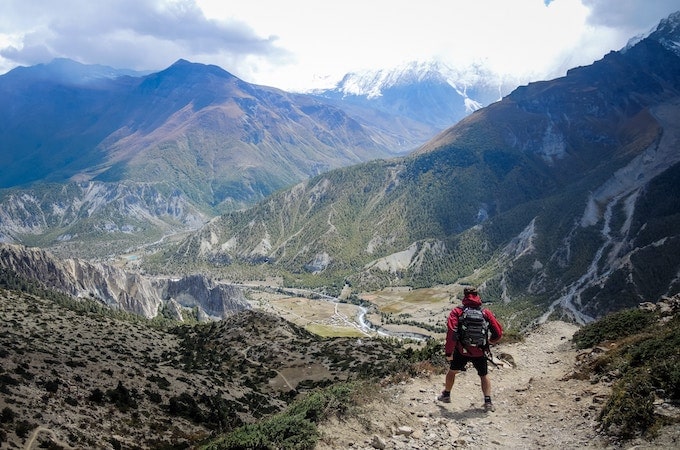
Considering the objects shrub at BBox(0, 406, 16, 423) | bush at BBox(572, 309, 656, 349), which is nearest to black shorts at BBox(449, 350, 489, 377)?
bush at BBox(572, 309, 656, 349)

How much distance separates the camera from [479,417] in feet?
69.8

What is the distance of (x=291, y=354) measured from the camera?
90.0 meters

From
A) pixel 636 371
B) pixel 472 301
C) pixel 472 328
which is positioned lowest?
pixel 636 371

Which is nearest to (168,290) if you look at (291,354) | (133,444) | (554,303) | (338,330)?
(338,330)

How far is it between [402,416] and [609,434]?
7.55 metres

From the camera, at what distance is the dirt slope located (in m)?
18.4

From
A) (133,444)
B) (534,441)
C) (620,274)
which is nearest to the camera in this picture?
(534,441)

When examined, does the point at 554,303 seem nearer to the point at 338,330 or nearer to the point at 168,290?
the point at 338,330

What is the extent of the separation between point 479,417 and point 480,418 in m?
0.11

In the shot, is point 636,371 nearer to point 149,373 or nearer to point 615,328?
point 615,328

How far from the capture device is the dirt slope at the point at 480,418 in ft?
60.5

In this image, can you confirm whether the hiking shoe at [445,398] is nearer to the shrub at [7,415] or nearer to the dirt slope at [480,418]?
the dirt slope at [480,418]

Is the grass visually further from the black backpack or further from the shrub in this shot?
the shrub

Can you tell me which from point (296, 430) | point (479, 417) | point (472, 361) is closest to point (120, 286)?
point (296, 430)
